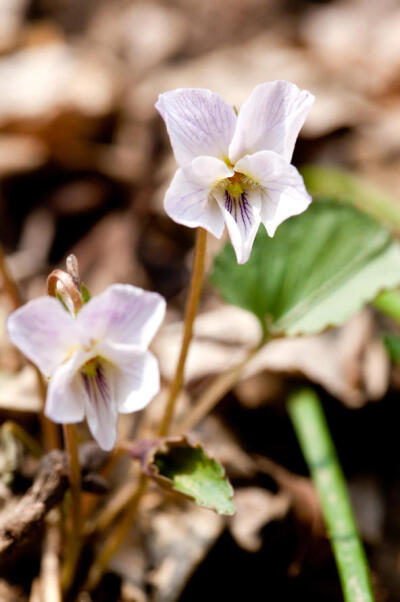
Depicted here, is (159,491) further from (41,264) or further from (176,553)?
(41,264)

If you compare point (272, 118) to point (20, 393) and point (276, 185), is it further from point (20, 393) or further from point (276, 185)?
point (20, 393)

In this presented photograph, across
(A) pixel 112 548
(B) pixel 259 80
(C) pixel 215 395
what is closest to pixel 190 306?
(C) pixel 215 395

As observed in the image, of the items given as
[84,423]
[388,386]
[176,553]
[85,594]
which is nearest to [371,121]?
[388,386]

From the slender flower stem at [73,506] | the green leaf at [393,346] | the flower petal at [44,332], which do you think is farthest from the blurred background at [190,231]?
the flower petal at [44,332]

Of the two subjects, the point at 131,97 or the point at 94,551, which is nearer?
the point at 94,551

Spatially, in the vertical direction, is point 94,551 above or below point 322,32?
below

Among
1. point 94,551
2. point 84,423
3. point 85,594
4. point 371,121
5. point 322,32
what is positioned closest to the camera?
point 85,594

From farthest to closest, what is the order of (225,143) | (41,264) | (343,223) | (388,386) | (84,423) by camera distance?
(41,264), (388,386), (84,423), (343,223), (225,143)

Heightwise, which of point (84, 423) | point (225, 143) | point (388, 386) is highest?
point (225, 143)
